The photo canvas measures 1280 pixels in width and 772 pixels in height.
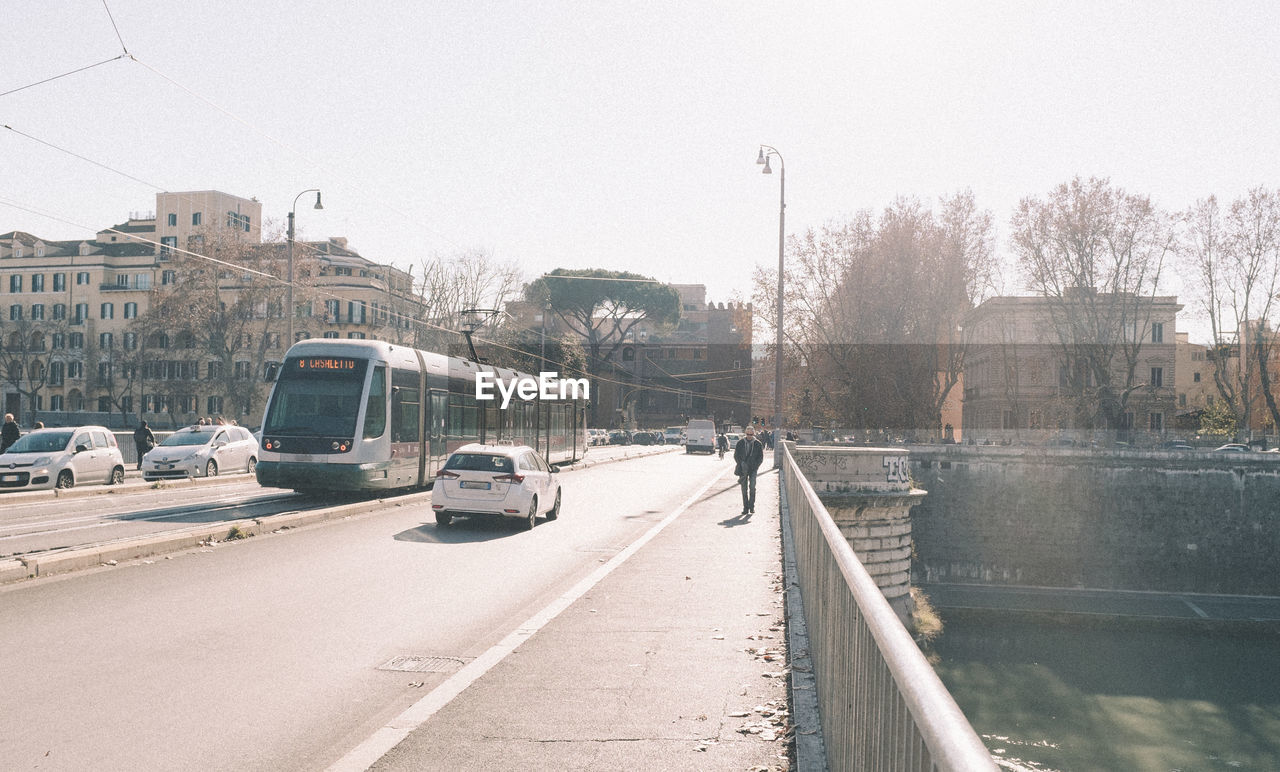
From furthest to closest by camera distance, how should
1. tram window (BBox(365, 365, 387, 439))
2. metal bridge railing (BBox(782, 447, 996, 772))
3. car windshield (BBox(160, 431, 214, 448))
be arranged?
car windshield (BBox(160, 431, 214, 448)) → tram window (BBox(365, 365, 387, 439)) → metal bridge railing (BBox(782, 447, 996, 772))

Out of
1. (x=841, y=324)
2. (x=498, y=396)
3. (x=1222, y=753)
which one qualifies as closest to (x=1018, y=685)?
(x=1222, y=753)

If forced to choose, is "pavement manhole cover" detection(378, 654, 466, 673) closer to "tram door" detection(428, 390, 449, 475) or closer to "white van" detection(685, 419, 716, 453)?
"tram door" detection(428, 390, 449, 475)

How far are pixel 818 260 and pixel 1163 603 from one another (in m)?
24.5

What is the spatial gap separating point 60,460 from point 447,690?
2093cm

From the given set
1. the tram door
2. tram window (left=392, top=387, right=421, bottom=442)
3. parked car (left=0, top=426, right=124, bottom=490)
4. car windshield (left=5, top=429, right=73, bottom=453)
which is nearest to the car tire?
tram window (left=392, top=387, right=421, bottom=442)

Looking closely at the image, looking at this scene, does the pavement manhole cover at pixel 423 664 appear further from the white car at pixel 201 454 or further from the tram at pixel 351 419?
the white car at pixel 201 454

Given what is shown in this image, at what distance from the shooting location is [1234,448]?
5462 cm

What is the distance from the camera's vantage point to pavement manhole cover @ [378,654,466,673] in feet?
23.7

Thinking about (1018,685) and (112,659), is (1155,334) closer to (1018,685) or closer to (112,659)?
(1018,685)

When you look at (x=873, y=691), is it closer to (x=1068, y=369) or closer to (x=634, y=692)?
(x=634, y=692)

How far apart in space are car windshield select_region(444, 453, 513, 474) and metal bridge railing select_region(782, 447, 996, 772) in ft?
34.6

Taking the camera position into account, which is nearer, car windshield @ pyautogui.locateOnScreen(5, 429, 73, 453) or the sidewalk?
the sidewalk

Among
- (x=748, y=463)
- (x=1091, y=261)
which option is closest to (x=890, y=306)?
(x=1091, y=261)

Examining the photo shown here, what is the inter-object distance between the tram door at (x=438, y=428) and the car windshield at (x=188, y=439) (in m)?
9.01
